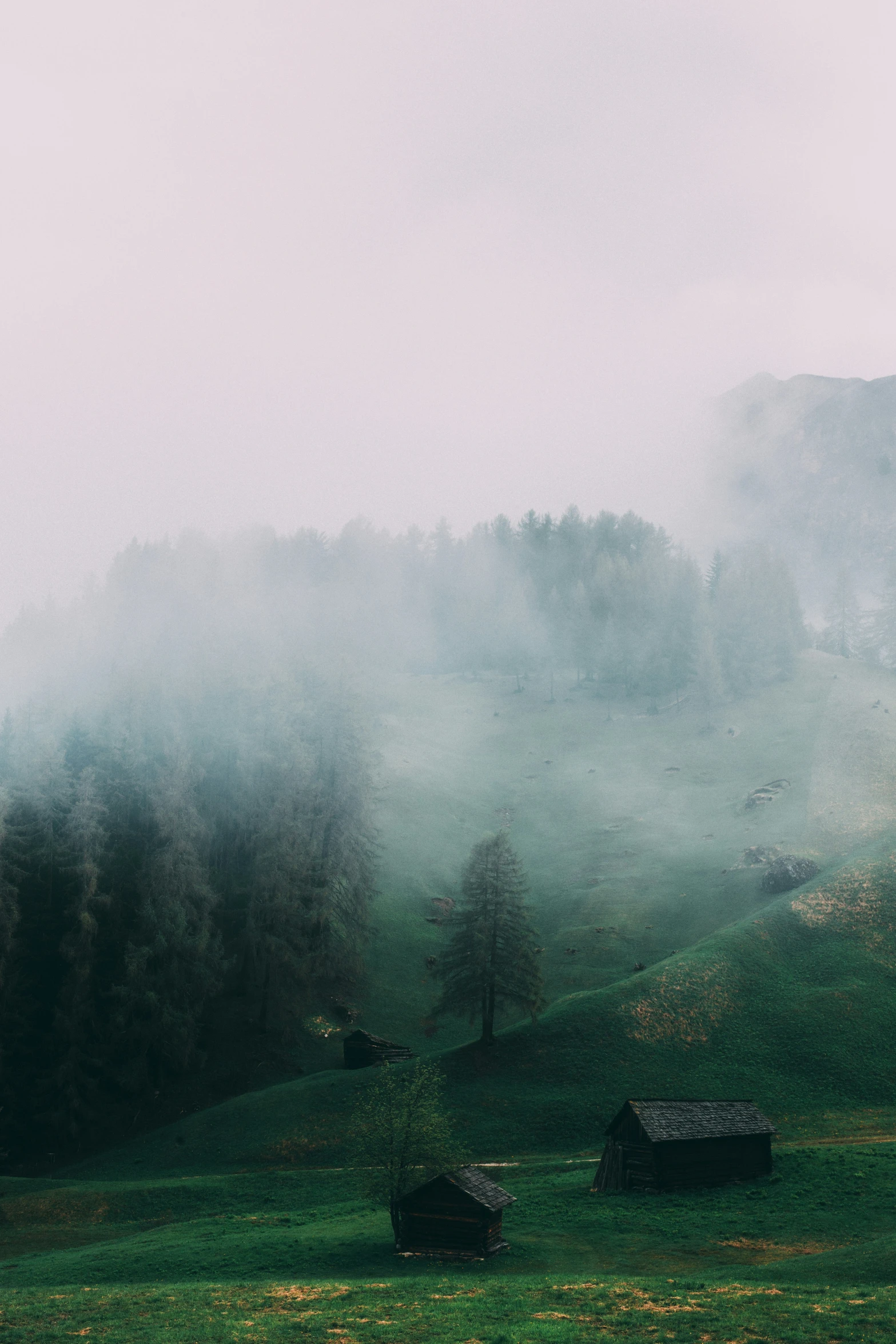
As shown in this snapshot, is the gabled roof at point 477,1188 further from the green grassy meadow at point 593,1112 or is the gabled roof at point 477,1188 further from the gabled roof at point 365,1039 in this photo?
the gabled roof at point 365,1039

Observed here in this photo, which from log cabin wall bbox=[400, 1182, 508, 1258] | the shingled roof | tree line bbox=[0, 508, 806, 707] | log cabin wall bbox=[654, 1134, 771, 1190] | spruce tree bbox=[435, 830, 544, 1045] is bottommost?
log cabin wall bbox=[654, 1134, 771, 1190]

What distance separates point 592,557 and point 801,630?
38449 mm

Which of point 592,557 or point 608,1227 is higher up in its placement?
point 592,557

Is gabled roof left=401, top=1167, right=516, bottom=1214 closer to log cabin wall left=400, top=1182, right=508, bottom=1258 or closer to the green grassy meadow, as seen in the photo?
log cabin wall left=400, top=1182, right=508, bottom=1258

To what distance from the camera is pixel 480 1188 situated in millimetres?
29766

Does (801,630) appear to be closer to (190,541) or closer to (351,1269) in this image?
(190,541)

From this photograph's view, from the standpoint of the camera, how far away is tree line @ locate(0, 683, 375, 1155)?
51594 millimetres

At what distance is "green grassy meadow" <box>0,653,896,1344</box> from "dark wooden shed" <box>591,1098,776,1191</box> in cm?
142

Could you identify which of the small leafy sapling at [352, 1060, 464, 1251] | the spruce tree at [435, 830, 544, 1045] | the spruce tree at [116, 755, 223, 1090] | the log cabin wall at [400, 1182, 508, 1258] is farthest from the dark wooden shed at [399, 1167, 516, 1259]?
the spruce tree at [116, 755, 223, 1090]

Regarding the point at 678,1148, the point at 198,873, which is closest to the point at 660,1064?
the point at 678,1148

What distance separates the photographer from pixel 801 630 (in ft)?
441

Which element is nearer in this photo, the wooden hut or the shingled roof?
the shingled roof

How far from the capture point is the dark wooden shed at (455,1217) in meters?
29.0

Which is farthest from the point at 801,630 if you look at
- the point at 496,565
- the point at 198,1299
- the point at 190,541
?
the point at 198,1299
